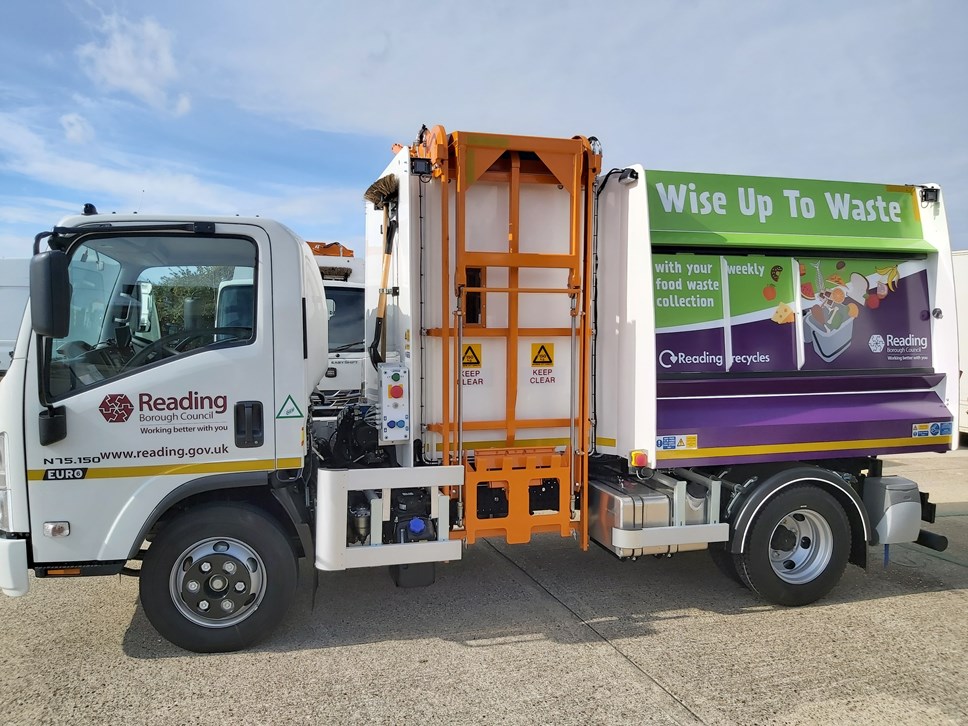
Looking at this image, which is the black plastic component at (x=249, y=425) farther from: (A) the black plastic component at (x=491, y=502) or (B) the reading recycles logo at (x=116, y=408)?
(A) the black plastic component at (x=491, y=502)

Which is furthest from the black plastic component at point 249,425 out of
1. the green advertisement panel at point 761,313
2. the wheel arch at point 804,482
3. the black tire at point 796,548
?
the black tire at point 796,548

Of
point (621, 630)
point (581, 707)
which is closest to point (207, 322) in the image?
point (581, 707)

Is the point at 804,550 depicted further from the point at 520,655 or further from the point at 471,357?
the point at 471,357

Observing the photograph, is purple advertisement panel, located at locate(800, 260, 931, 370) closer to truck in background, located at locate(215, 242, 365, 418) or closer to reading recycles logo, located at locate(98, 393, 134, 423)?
truck in background, located at locate(215, 242, 365, 418)

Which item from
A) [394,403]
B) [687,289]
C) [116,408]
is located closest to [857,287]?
[687,289]

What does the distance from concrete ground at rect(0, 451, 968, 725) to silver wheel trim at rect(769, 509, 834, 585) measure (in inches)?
9.9

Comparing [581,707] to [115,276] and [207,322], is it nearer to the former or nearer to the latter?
[207,322]

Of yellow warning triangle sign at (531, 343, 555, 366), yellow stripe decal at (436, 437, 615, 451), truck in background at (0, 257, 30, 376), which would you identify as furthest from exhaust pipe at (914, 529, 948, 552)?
truck in background at (0, 257, 30, 376)

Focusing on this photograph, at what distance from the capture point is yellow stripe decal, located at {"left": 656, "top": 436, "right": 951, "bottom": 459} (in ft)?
14.8

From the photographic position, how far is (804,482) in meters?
4.84

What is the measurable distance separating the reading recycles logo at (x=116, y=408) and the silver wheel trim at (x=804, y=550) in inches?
167

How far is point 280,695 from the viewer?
11.7 ft

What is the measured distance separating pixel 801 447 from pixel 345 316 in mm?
4923

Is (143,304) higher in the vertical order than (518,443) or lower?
higher
